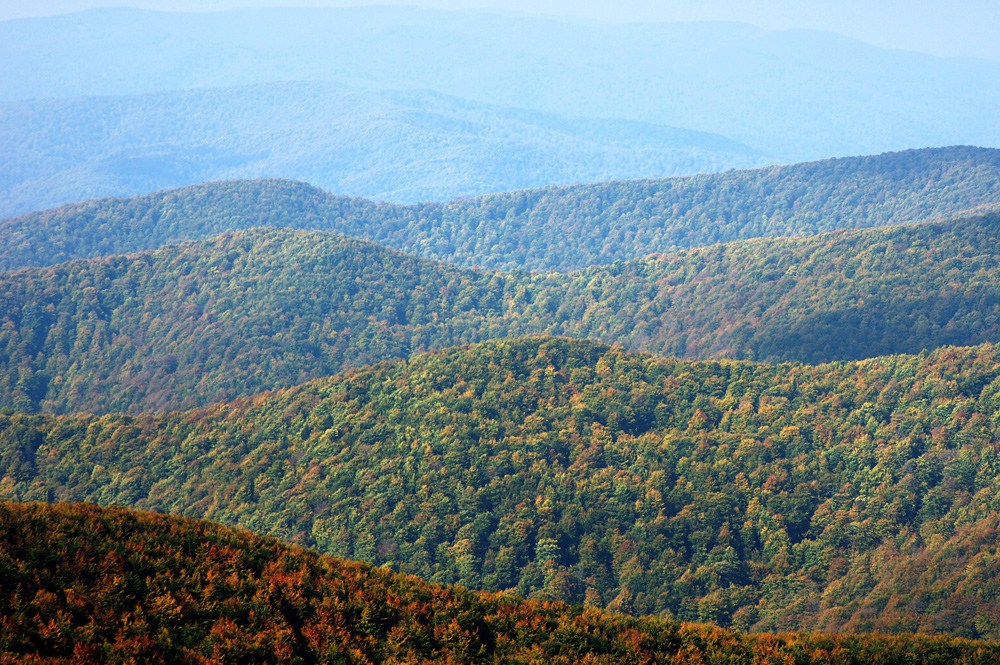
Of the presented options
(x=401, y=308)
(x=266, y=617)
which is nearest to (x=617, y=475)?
(x=266, y=617)

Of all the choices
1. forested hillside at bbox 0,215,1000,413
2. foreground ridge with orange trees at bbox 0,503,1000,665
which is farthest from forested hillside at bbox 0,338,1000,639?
forested hillside at bbox 0,215,1000,413

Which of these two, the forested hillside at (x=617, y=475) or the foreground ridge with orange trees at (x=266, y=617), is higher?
the foreground ridge with orange trees at (x=266, y=617)

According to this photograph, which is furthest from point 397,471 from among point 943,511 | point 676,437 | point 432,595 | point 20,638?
point 20,638

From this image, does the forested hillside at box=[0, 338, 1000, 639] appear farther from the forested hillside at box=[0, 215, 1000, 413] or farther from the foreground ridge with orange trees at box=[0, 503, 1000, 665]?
the forested hillside at box=[0, 215, 1000, 413]

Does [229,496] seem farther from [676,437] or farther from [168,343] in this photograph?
[168,343]

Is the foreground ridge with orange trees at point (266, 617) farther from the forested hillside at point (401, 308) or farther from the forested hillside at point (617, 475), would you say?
the forested hillside at point (401, 308)

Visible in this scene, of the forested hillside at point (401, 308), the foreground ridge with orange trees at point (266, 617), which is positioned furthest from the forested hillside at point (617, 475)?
the forested hillside at point (401, 308)

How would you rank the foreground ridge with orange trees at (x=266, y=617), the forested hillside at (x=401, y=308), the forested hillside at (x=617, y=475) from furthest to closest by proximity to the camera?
the forested hillside at (x=401, y=308) < the forested hillside at (x=617, y=475) < the foreground ridge with orange trees at (x=266, y=617)
